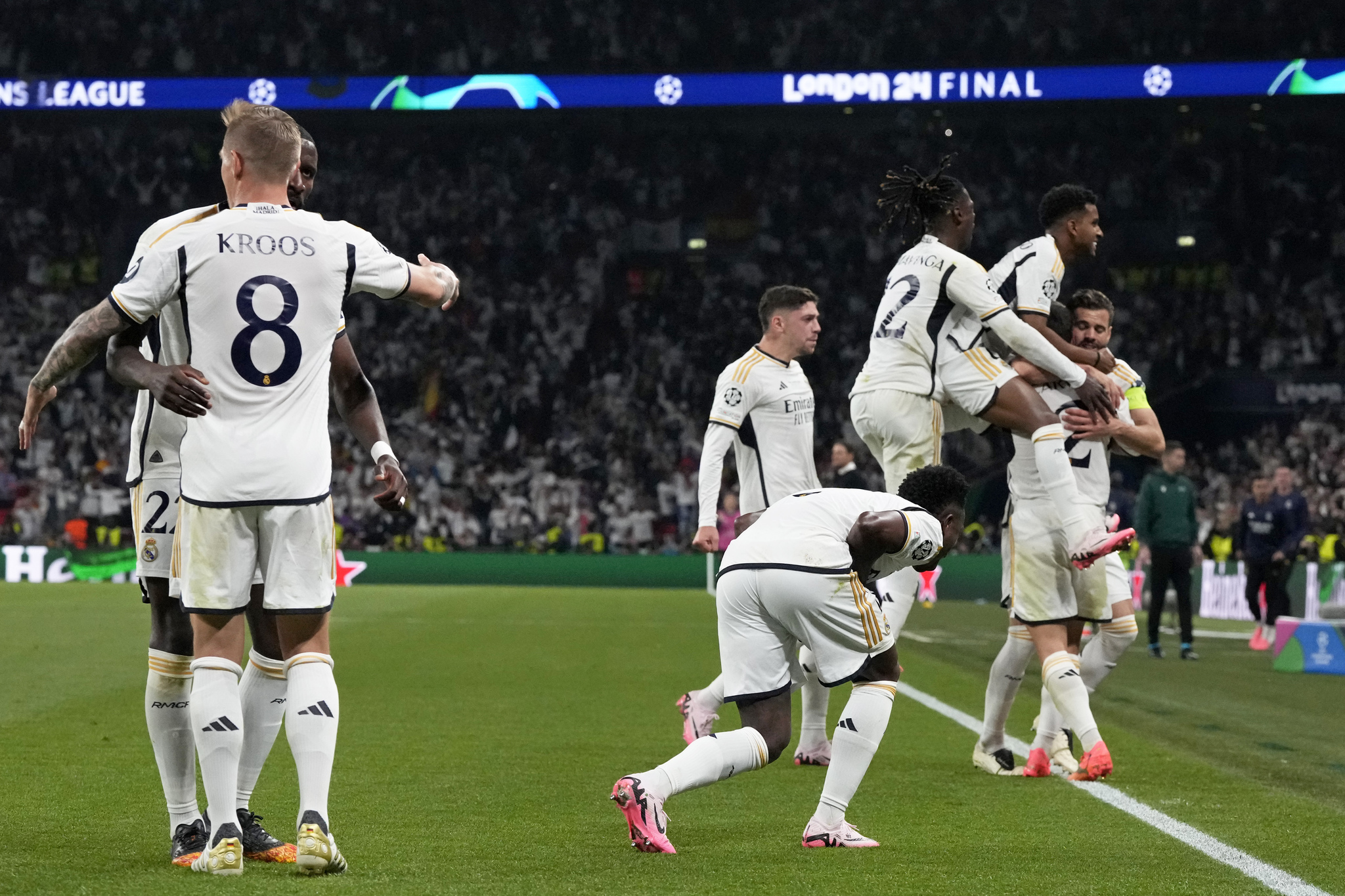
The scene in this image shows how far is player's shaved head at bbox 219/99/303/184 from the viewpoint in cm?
431

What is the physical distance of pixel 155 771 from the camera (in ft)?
21.5

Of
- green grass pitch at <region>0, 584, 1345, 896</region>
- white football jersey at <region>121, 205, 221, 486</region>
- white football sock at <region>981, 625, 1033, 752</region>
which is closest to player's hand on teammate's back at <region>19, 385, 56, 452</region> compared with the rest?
white football jersey at <region>121, 205, 221, 486</region>

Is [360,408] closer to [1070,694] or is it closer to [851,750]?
[851,750]

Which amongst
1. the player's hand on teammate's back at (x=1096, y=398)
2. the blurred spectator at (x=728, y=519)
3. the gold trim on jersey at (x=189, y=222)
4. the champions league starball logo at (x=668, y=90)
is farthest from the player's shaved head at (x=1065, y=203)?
the champions league starball logo at (x=668, y=90)

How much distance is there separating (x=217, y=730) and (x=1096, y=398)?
13.7 ft

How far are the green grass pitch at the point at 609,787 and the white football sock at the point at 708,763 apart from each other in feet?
0.76

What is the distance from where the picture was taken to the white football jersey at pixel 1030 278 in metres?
6.92

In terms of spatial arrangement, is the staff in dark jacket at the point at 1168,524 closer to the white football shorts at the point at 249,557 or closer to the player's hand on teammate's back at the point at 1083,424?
the player's hand on teammate's back at the point at 1083,424

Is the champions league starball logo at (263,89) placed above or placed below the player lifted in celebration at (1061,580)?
above

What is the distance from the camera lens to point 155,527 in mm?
4680

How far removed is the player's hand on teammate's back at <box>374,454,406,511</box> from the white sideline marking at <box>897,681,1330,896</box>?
2792 mm

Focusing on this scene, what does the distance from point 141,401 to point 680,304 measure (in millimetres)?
29184

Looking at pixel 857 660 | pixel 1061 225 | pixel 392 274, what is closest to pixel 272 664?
pixel 392 274

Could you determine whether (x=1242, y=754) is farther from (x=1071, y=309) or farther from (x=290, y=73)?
(x=290, y=73)
